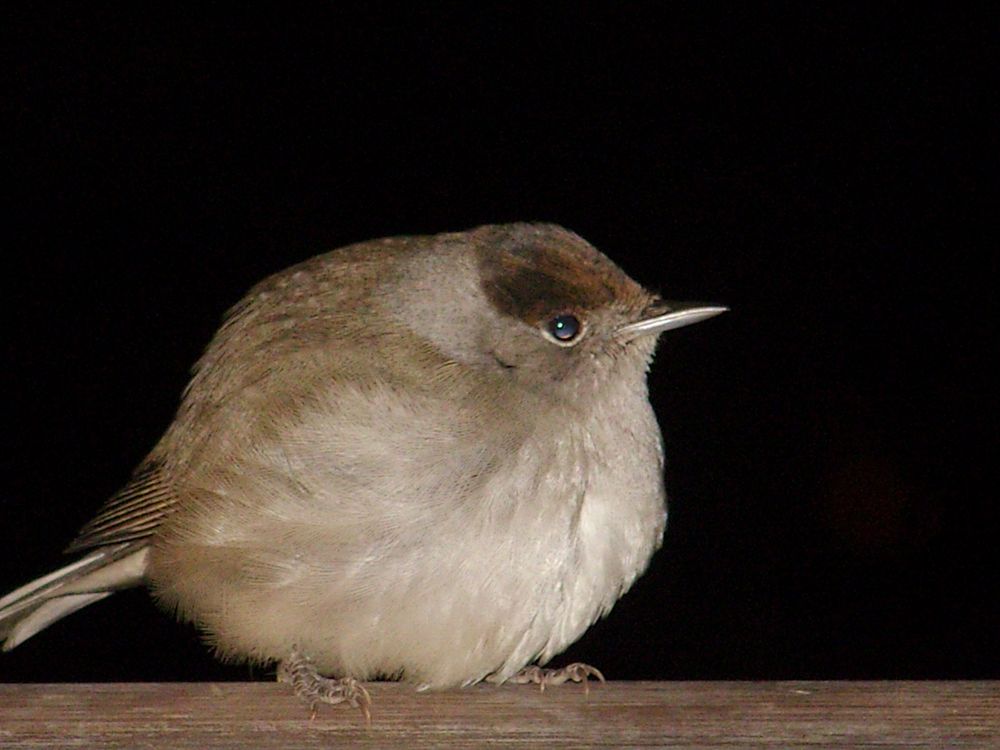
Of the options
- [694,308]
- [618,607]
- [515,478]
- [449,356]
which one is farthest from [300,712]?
[618,607]

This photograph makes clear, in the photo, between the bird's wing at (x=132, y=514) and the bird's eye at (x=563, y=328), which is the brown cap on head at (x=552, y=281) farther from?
the bird's wing at (x=132, y=514)

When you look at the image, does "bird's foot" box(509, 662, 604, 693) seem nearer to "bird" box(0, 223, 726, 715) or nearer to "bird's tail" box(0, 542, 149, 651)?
"bird" box(0, 223, 726, 715)

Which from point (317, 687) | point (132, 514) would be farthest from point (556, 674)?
point (132, 514)

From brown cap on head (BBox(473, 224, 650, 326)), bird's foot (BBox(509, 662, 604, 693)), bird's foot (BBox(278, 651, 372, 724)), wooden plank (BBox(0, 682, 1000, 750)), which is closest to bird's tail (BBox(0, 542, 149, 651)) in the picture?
bird's foot (BBox(278, 651, 372, 724))

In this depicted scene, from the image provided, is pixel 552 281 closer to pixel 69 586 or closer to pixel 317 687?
pixel 317 687

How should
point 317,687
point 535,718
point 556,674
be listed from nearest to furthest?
1. point 535,718
2. point 317,687
3. point 556,674

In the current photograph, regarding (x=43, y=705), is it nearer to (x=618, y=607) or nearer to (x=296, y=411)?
(x=296, y=411)
